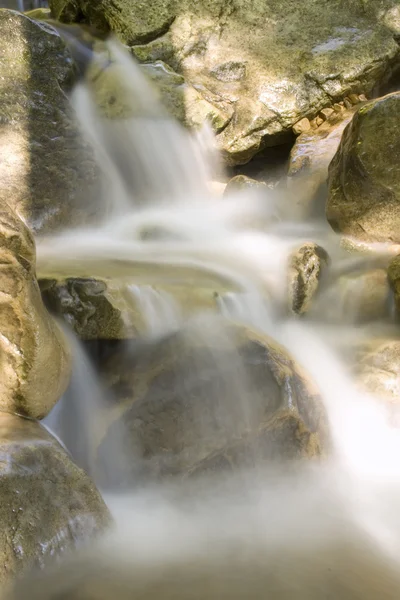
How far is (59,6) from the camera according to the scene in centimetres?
714

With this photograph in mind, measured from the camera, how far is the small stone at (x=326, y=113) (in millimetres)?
6645

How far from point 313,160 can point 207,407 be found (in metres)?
3.83

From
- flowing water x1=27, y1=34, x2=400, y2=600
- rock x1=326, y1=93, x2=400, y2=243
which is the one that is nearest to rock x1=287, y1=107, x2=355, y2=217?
flowing water x1=27, y1=34, x2=400, y2=600

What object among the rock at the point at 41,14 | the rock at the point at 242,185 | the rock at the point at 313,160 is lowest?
the rock at the point at 242,185

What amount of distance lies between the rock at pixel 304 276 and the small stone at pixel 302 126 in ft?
9.13

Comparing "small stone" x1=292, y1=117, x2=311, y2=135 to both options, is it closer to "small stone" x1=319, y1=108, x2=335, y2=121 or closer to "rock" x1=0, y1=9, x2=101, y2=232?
"small stone" x1=319, y1=108, x2=335, y2=121

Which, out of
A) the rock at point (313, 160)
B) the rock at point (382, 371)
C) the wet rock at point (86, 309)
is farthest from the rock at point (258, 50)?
the wet rock at point (86, 309)

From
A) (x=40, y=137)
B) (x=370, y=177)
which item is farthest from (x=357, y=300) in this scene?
(x=40, y=137)

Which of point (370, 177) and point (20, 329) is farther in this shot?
point (370, 177)

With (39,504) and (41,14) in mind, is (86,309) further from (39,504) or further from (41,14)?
(41,14)

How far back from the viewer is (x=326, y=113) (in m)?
6.66

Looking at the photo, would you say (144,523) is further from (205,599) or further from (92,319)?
(92,319)

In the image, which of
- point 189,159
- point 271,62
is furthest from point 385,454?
point 271,62

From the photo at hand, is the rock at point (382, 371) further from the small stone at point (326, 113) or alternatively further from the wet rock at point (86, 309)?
the small stone at point (326, 113)
